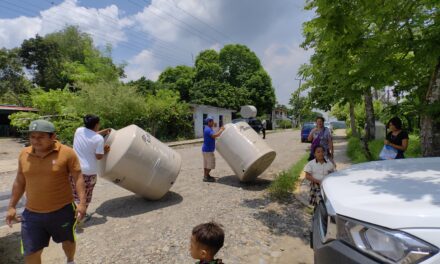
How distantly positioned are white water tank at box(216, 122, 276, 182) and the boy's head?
5163 millimetres

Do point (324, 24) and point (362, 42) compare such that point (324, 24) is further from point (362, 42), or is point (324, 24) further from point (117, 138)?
point (117, 138)

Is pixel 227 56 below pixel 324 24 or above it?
above

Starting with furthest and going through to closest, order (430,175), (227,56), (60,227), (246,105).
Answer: (227,56), (246,105), (60,227), (430,175)

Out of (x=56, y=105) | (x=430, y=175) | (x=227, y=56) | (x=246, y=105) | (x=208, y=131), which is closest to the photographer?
(x=430, y=175)

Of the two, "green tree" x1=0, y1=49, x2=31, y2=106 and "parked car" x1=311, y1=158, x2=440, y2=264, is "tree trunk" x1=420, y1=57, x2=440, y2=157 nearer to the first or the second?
"parked car" x1=311, y1=158, x2=440, y2=264

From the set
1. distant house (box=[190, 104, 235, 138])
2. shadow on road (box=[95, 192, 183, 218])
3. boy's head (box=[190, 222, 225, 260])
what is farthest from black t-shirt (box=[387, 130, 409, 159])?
distant house (box=[190, 104, 235, 138])

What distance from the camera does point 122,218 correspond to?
561cm

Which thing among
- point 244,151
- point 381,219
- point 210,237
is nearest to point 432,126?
point 244,151

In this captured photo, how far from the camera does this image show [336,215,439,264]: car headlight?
5.55 feet

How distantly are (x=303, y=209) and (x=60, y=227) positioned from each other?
4.11 m

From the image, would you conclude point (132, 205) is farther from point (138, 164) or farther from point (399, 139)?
point (399, 139)

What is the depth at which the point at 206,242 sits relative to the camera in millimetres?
2258

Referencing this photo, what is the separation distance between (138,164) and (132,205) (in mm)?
979

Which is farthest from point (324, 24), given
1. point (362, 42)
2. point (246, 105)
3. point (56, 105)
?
point (246, 105)
